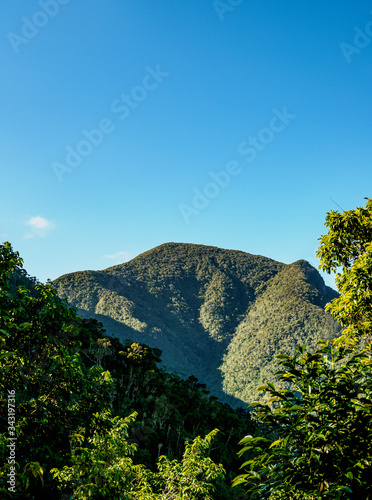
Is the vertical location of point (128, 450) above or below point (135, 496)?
above

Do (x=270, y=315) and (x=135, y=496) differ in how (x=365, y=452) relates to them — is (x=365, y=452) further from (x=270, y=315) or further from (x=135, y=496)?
(x=270, y=315)

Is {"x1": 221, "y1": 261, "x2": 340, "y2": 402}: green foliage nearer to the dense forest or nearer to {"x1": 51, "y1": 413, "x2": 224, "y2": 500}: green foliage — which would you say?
{"x1": 51, "y1": 413, "x2": 224, "y2": 500}: green foliage

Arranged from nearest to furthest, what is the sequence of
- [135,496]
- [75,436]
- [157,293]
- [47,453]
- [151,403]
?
[47,453], [75,436], [135,496], [151,403], [157,293]

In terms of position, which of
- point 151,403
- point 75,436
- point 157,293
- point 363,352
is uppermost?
point 157,293

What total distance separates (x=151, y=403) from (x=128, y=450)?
37350mm

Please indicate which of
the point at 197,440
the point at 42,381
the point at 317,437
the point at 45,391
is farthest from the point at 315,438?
the point at 197,440

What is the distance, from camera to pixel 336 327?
5458 inches

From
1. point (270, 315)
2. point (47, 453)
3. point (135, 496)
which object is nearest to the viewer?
point (47, 453)

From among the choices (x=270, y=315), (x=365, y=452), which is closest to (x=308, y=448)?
(x=365, y=452)

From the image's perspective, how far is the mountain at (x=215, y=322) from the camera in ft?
446

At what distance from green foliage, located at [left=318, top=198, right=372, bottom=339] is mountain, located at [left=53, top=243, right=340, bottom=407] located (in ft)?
390

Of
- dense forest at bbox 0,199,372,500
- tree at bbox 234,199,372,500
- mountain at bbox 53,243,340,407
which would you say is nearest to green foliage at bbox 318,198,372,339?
dense forest at bbox 0,199,372,500

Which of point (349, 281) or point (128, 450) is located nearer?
point (349, 281)

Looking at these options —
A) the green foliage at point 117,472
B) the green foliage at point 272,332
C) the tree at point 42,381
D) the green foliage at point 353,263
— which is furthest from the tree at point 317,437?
the green foliage at point 272,332
